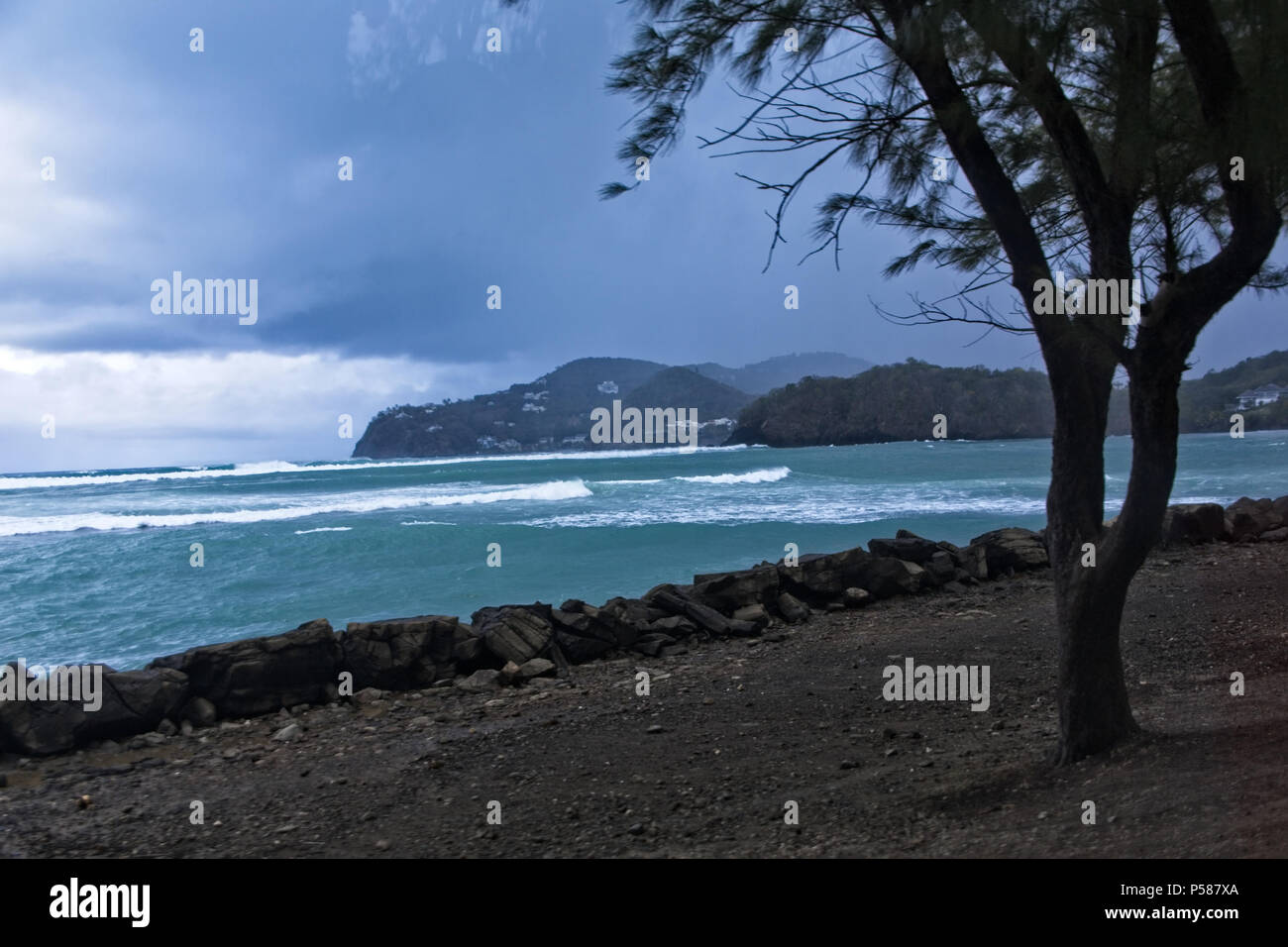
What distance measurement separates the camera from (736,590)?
8969mm

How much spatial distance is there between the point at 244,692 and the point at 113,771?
1242mm

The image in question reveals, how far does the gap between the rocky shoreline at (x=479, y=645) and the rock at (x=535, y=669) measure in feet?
0.03

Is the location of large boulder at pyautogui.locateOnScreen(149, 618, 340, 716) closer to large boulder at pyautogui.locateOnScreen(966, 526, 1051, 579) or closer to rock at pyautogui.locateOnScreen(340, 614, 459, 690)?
Result: rock at pyautogui.locateOnScreen(340, 614, 459, 690)

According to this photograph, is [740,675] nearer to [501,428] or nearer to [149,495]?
[149,495]

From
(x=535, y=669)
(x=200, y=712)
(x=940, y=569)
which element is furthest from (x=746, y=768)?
(x=940, y=569)

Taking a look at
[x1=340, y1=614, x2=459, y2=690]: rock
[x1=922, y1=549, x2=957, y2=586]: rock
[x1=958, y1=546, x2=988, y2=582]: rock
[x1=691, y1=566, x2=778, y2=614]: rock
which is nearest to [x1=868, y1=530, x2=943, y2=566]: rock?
[x1=922, y1=549, x2=957, y2=586]: rock

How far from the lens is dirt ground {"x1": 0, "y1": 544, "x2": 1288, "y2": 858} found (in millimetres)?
3330

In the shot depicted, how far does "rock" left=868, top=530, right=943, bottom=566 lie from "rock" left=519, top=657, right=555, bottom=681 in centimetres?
451

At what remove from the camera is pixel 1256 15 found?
124 inches

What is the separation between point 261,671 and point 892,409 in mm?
80982

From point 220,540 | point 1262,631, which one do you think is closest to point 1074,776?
point 1262,631

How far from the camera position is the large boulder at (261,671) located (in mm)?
6785

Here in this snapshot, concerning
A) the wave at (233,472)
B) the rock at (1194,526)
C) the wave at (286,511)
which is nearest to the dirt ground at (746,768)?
the rock at (1194,526)

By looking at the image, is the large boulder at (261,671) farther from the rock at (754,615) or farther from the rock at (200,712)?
the rock at (754,615)
